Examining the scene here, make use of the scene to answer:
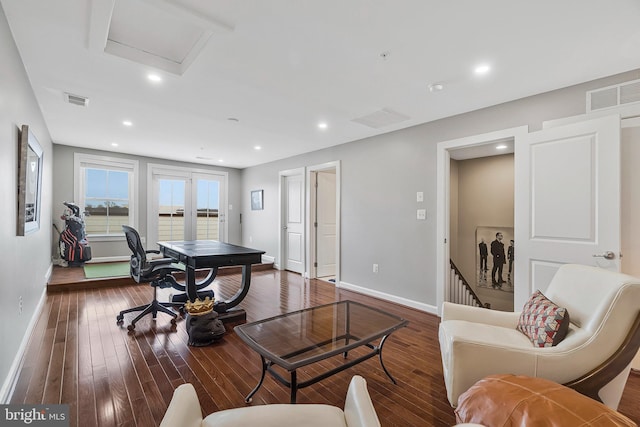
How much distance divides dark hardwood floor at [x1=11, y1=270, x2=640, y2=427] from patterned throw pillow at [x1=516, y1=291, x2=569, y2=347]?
2.22 ft

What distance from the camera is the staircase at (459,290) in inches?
161

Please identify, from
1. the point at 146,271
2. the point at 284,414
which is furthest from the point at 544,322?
the point at 146,271

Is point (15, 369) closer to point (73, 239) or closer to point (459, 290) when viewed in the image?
point (73, 239)

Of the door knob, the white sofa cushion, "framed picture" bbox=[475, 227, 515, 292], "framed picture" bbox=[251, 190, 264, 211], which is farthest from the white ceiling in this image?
"framed picture" bbox=[251, 190, 264, 211]

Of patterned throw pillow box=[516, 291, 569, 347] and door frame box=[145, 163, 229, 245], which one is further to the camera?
door frame box=[145, 163, 229, 245]

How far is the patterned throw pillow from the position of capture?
5.38 feet

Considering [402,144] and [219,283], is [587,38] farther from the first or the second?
[219,283]

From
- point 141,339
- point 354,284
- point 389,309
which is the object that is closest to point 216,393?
point 141,339

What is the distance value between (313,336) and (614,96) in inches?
120

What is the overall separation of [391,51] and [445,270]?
2477 millimetres

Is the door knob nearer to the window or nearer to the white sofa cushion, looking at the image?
the white sofa cushion

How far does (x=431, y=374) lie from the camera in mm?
2170

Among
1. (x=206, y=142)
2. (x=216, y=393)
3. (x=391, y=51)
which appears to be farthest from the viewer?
(x=206, y=142)

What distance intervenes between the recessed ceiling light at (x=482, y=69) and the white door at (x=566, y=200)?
822 millimetres
